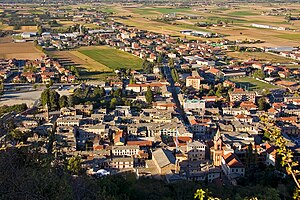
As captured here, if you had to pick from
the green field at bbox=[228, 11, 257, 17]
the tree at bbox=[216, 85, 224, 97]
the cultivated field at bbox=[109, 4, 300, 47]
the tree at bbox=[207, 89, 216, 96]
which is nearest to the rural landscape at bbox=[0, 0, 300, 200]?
the tree at bbox=[216, 85, 224, 97]

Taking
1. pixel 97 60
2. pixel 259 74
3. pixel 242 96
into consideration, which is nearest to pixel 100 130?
pixel 242 96

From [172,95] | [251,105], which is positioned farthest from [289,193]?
[172,95]

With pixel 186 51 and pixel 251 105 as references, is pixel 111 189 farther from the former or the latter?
pixel 186 51

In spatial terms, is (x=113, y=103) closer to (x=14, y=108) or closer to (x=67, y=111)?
(x=67, y=111)

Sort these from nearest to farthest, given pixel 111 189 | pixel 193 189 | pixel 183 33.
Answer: pixel 111 189 → pixel 193 189 → pixel 183 33

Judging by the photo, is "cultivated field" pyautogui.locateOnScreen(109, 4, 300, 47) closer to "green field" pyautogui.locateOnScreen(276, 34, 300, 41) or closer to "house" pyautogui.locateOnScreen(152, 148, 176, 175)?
"green field" pyautogui.locateOnScreen(276, 34, 300, 41)

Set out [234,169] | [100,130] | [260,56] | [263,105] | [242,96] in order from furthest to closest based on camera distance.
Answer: [260,56] < [242,96] < [263,105] < [100,130] < [234,169]
